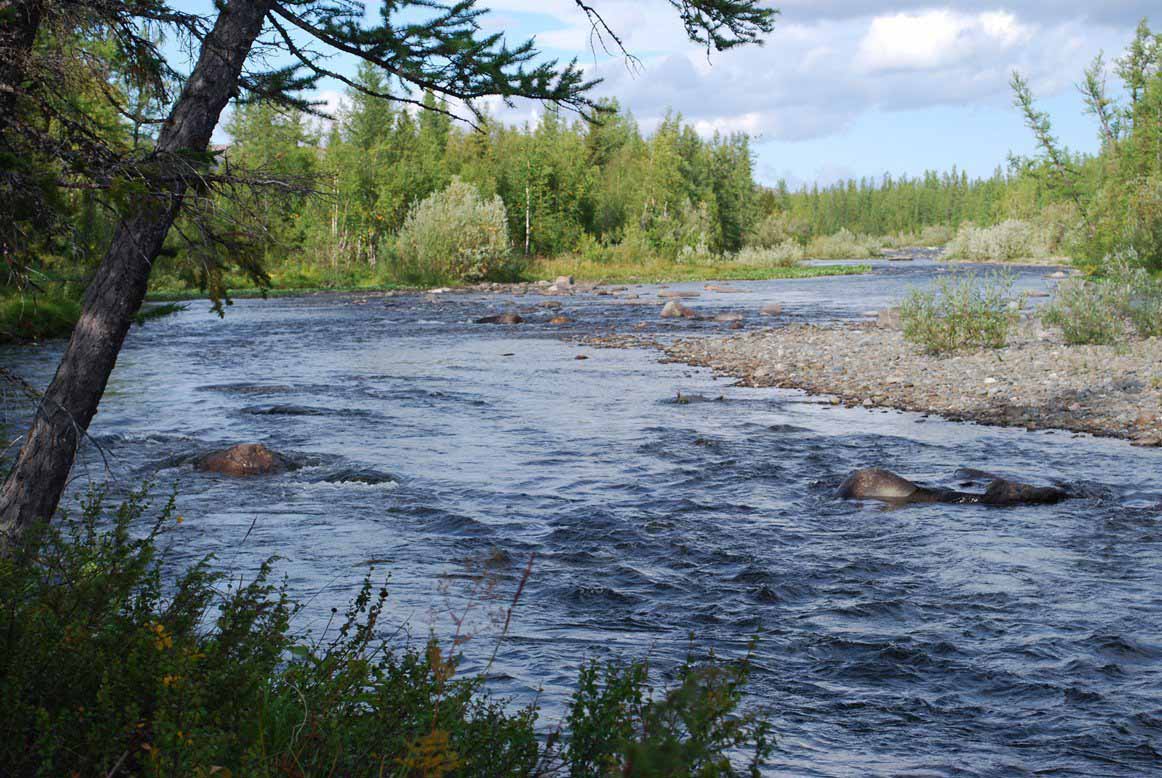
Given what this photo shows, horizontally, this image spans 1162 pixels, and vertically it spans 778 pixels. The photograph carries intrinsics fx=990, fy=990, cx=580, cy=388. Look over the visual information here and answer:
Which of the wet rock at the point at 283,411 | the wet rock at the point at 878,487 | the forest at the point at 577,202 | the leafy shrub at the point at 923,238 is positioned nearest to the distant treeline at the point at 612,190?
the forest at the point at 577,202

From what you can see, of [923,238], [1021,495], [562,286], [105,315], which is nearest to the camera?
[105,315]

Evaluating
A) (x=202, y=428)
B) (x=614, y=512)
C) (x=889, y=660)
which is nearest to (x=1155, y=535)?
(x=889, y=660)

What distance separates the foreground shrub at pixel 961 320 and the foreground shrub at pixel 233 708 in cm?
1500

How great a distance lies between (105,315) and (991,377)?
1297 centimetres

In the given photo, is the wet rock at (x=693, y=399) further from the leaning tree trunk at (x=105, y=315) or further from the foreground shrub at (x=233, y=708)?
the foreground shrub at (x=233, y=708)

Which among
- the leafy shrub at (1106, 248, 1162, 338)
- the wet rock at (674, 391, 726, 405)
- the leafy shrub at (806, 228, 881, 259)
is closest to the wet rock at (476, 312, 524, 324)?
the wet rock at (674, 391, 726, 405)

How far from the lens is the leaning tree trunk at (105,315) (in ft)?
16.4

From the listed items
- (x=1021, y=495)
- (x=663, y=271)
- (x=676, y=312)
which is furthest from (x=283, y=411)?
(x=663, y=271)

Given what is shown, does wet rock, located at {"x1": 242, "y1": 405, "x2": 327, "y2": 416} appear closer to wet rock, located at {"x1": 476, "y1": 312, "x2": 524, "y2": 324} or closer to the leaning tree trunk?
the leaning tree trunk

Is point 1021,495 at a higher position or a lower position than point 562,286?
lower

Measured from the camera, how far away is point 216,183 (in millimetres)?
4590

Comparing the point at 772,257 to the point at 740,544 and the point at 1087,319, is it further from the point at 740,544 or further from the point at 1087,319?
the point at 740,544

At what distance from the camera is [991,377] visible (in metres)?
14.8

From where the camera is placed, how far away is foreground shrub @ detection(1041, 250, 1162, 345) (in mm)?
16703
